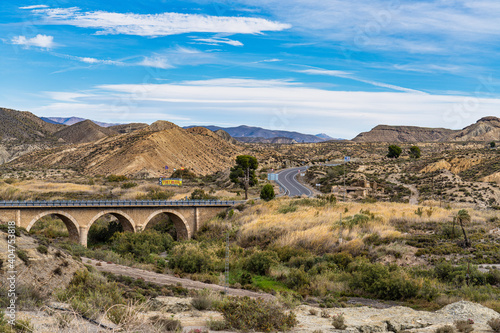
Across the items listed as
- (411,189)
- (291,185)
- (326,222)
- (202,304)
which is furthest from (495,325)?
(291,185)

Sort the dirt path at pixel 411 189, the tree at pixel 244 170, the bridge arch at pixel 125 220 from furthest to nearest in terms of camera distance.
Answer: the tree at pixel 244 170
the dirt path at pixel 411 189
the bridge arch at pixel 125 220

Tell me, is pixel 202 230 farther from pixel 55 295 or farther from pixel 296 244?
pixel 55 295

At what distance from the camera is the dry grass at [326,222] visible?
128 feet

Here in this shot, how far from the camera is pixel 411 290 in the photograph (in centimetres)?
2500

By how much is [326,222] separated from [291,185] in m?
34.4

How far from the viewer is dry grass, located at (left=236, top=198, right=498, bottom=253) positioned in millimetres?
39031

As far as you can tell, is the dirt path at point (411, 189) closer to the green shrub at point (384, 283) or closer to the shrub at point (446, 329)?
the green shrub at point (384, 283)

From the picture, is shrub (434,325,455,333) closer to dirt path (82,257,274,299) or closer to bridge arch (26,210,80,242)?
dirt path (82,257,274,299)

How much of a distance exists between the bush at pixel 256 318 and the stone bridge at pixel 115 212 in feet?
115

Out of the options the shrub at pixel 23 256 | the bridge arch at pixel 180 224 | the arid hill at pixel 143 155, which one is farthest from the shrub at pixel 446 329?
the arid hill at pixel 143 155

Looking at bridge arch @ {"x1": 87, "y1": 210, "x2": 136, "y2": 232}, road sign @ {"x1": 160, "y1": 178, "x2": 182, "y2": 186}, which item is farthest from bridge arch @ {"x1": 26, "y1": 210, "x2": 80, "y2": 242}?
road sign @ {"x1": 160, "y1": 178, "x2": 182, "y2": 186}

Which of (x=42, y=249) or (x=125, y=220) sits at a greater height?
(x=42, y=249)

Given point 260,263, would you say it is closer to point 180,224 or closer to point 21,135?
point 180,224

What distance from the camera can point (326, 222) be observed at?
44.3 m
